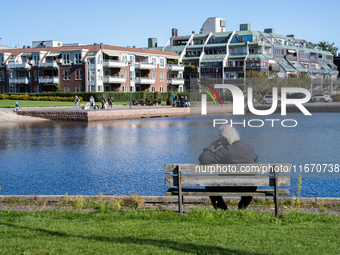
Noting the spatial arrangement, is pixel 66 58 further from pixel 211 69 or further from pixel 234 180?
pixel 234 180

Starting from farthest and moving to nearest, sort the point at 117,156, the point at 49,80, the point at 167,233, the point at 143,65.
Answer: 1. the point at 143,65
2. the point at 49,80
3. the point at 117,156
4. the point at 167,233

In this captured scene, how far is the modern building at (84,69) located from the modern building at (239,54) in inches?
473

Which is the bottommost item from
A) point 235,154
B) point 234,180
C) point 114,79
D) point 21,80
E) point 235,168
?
point 234,180

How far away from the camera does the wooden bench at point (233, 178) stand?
21.8 ft

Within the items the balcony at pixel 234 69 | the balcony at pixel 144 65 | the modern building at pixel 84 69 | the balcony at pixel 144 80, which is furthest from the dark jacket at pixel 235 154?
the balcony at pixel 234 69

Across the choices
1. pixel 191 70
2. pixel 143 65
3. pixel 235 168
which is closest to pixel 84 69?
pixel 143 65

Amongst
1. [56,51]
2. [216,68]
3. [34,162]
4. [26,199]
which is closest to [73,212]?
[26,199]

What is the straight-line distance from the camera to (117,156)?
18.6 meters

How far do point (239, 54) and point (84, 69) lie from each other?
129 ft

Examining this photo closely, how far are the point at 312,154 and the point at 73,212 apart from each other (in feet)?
43.1

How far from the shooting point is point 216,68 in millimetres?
101750

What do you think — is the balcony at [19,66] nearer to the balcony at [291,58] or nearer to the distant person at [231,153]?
the balcony at [291,58]

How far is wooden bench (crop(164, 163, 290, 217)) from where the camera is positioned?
664cm

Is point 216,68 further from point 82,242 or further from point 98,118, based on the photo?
point 82,242
